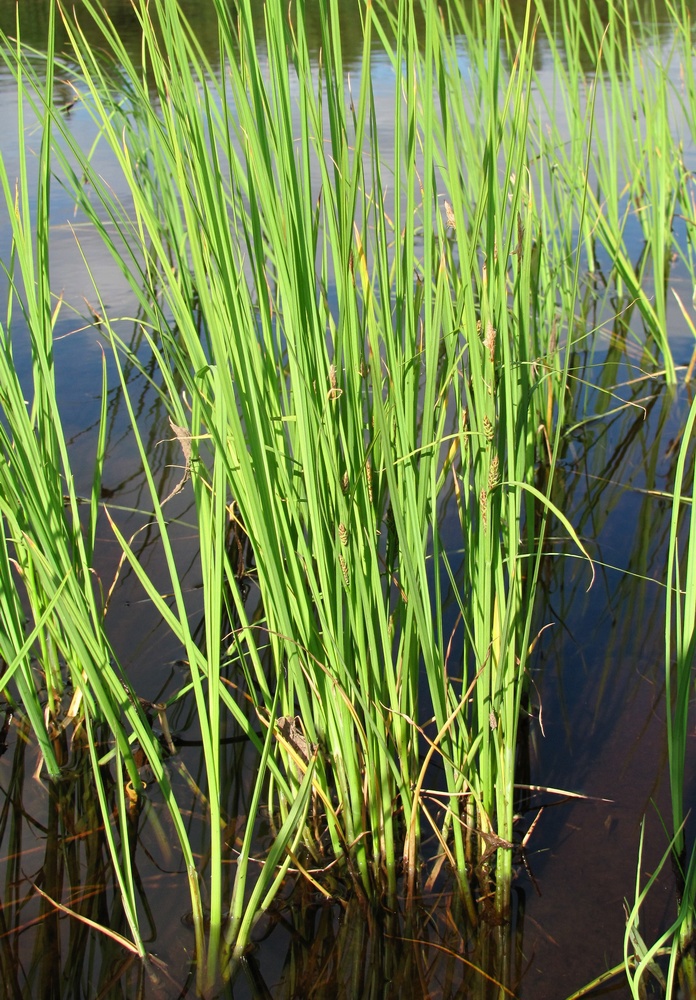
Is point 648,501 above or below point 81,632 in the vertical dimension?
below

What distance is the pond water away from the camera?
1.12 meters

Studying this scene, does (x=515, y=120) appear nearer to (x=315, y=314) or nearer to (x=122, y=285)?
(x=315, y=314)

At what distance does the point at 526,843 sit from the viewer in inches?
49.9

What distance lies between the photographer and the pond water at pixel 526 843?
1116mm

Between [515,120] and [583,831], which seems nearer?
[515,120]

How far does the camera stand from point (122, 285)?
333 cm

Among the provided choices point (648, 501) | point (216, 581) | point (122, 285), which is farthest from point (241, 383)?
point (122, 285)

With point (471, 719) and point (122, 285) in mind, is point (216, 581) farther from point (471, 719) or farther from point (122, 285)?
point (122, 285)

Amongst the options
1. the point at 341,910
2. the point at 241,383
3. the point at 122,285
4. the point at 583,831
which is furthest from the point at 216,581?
the point at 122,285

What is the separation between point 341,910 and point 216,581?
0.53 meters

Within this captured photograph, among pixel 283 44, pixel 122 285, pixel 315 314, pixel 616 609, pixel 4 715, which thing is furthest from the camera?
pixel 122 285

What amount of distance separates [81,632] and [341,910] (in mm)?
515

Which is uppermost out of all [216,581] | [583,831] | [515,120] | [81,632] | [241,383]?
[515,120]

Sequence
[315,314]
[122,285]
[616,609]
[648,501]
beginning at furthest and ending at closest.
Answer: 1. [122,285]
2. [648,501]
3. [616,609]
4. [315,314]
